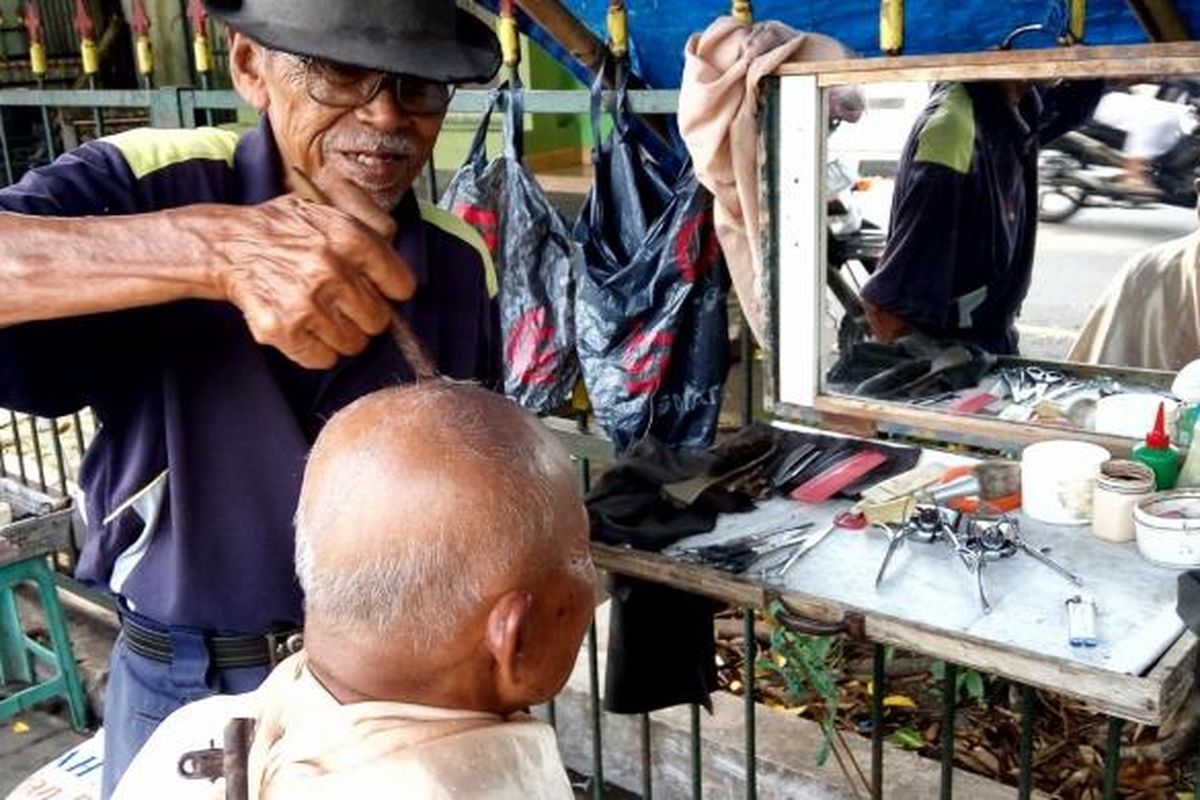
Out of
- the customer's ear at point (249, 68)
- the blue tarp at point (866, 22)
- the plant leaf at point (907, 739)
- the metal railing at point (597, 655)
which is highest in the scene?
the blue tarp at point (866, 22)

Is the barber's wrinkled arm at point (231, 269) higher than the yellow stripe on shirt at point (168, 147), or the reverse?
the yellow stripe on shirt at point (168, 147)

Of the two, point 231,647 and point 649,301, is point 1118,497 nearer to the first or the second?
point 649,301

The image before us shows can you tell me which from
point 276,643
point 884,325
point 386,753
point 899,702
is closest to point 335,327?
point 386,753

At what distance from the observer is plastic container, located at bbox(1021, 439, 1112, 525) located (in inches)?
86.3

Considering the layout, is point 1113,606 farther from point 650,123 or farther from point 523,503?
point 650,123

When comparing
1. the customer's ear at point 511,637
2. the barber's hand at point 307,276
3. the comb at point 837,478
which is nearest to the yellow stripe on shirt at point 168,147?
the barber's hand at point 307,276

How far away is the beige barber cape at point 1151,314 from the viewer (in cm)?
237

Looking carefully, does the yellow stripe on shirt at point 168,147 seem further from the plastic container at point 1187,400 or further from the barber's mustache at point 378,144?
the plastic container at point 1187,400

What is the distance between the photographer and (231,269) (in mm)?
1464

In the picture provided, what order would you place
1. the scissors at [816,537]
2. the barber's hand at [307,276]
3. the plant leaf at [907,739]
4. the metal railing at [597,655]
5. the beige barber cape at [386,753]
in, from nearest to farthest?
the beige barber cape at [386,753] < the barber's hand at [307,276] < the scissors at [816,537] < the metal railing at [597,655] < the plant leaf at [907,739]

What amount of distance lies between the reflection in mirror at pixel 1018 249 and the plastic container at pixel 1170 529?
33 centimetres

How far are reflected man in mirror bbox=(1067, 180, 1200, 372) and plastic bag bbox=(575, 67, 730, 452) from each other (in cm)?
97

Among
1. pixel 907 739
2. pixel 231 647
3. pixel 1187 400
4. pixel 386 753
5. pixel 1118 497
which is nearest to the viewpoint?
pixel 386 753

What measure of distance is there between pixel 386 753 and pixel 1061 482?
4.79 feet
